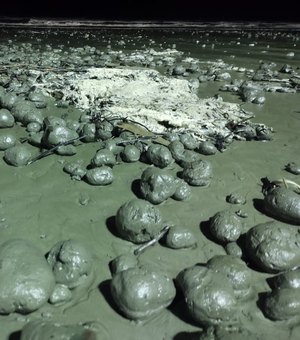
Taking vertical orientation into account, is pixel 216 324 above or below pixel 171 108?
below

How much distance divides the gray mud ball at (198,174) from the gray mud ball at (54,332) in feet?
6.16

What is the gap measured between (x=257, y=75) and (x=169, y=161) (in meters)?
3.84

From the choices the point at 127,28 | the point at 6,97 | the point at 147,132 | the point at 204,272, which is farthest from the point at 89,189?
the point at 127,28

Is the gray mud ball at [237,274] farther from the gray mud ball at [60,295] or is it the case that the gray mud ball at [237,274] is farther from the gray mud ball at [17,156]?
the gray mud ball at [17,156]

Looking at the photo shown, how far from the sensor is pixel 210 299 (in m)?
2.33

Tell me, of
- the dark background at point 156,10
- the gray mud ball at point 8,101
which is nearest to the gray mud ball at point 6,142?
the gray mud ball at point 8,101

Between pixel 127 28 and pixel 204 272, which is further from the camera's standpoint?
pixel 127 28

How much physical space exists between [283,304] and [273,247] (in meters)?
0.47

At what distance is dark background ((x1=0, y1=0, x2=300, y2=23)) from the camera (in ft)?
55.0

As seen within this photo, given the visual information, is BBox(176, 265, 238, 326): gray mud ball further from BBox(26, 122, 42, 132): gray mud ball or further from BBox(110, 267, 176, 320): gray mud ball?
BBox(26, 122, 42, 132): gray mud ball

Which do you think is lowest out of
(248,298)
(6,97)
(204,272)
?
(248,298)

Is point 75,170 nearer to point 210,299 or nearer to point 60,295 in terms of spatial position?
point 60,295

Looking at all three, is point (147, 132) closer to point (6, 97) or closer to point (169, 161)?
point (169, 161)

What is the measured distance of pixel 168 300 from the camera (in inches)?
96.4
